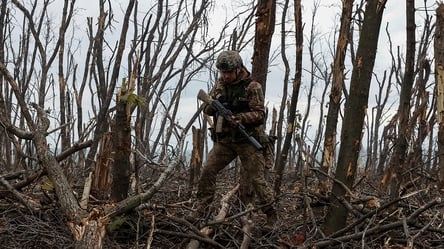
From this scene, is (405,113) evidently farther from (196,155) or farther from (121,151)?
(196,155)

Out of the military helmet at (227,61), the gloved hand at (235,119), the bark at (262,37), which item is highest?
the bark at (262,37)

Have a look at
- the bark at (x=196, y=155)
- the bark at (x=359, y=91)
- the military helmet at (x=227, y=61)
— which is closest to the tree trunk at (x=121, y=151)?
the military helmet at (x=227, y=61)

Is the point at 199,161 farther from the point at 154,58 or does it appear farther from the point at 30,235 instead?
the point at 154,58

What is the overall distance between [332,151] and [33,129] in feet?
10.4

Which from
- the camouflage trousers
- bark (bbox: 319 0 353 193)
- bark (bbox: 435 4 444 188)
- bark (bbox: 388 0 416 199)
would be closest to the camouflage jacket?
the camouflage trousers

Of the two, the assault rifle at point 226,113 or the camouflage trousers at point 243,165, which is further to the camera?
the camouflage trousers at point 243,165

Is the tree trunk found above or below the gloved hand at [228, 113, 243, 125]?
below

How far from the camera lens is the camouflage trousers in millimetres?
5234

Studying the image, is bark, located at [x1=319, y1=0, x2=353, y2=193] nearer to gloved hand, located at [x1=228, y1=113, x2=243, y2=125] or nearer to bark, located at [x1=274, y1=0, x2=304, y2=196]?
bark, located at [x1=274, y1=0, x2=304, y2=196]

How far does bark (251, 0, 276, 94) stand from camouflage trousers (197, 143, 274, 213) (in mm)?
1187

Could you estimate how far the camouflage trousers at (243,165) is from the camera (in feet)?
17.2

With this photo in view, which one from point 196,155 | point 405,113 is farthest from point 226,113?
point 196,155

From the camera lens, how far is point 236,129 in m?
5.19

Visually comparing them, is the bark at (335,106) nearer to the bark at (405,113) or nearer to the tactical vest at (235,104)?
the bark at (405,113)
